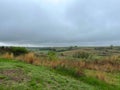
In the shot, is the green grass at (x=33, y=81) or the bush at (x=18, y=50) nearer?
the green grass at (x=33, y=81)

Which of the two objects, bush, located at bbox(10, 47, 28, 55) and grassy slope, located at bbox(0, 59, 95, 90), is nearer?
grassy slope, located at bbox(0, 59, 95, 90)

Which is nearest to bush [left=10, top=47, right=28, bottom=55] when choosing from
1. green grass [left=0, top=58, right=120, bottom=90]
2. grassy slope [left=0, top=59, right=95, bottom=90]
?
green grass [left=0, top=58, right=120, bottom=90]

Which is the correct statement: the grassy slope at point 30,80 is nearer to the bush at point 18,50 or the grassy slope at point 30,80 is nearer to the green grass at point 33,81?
the green grass at point 33,81

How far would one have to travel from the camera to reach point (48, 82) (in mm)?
16734

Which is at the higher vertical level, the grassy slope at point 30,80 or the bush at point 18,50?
the bush at point 18,50

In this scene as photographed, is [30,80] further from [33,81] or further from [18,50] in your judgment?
[18,50]

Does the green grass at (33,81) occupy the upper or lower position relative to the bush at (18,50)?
lower

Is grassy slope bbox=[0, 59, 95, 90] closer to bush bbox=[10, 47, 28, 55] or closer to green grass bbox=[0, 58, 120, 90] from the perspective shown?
green grass bbox=[0, 58, 120, 90]

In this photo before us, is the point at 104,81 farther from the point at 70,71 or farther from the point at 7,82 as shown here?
the point at 7,82

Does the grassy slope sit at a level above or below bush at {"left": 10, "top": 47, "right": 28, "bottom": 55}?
below

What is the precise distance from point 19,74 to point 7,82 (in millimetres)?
1642

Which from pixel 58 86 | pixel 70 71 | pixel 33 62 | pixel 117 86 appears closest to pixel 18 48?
pixel 33 62

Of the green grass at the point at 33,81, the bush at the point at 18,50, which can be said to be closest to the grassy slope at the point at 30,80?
the green grass at the point at 33,81

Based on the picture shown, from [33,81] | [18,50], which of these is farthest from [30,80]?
[18,50]
